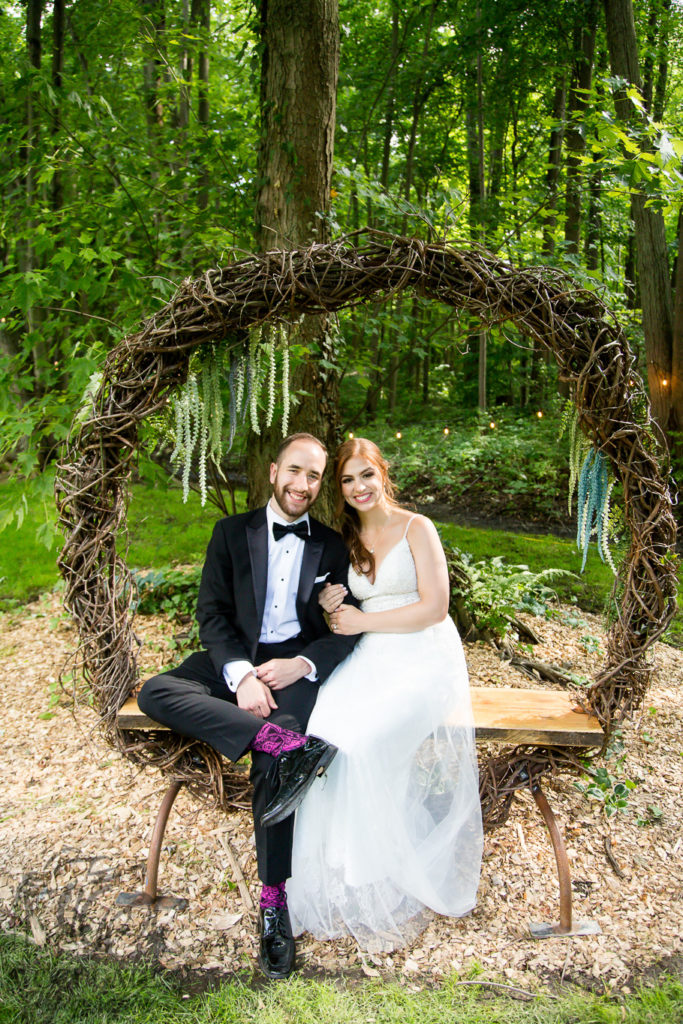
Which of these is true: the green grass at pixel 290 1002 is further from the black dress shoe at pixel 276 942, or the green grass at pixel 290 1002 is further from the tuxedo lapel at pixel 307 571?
the tuxedo lapel at pixel 307 571

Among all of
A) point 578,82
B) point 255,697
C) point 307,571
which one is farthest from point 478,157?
point 255,697

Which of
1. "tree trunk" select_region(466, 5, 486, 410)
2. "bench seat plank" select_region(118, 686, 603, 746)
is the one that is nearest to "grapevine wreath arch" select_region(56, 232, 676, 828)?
"bench seat plank" select_region(118, 686, 603, 746)

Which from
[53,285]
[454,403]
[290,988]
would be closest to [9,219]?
[53,285]

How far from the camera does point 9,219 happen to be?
14.8 feet

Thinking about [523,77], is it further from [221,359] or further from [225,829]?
[225,829]

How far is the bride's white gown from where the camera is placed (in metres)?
2.58

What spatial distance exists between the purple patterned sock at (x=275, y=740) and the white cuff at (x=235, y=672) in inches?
12.3

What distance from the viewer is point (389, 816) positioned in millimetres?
2594

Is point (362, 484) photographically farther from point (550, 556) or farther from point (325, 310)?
point (550, 556)

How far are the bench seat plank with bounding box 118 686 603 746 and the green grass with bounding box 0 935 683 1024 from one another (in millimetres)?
857

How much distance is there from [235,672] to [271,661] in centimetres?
16

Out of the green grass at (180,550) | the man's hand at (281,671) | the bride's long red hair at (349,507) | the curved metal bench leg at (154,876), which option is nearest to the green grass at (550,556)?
the green grass at (180,550)

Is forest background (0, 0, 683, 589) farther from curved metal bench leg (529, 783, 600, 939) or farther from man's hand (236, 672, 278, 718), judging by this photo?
curved metal bench leg (529, 783, 600, 939)

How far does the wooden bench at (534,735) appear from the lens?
2740mm
